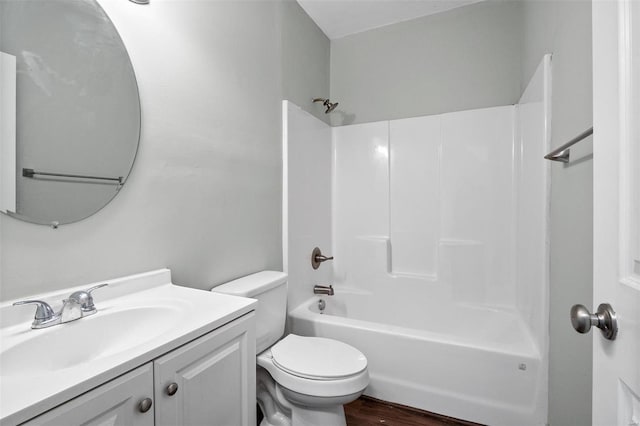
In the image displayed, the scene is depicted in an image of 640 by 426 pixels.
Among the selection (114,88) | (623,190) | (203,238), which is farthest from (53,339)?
(623,190)

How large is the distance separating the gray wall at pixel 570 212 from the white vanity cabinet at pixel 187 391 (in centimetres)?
114

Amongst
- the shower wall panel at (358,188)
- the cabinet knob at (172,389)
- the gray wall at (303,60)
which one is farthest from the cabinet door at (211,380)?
the shower wall panel at (358,188)

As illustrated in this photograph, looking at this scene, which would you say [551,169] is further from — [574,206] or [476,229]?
[476,229]

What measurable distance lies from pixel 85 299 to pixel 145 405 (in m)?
0.39

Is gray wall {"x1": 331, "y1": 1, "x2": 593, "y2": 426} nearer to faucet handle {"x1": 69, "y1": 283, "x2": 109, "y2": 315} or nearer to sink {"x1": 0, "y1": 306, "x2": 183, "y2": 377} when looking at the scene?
sink {"x1": 0, "y1": 306, "x2": 183, "y2": 377}

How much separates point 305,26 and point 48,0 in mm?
1719

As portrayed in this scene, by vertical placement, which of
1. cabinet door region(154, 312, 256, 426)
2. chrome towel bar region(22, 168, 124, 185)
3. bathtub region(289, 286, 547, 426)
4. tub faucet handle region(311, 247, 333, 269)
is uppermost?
chrome towel bar region(22, 168, 124, 185)

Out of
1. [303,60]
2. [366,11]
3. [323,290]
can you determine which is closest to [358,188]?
[323,290]

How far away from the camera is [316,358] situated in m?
1.42

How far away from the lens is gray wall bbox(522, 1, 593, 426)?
1.05 metres

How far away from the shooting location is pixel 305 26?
7.48 feet

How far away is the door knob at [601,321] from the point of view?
56 cm

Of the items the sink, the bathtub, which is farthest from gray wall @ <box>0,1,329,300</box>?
the bathtub

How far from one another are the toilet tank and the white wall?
35 cm
